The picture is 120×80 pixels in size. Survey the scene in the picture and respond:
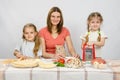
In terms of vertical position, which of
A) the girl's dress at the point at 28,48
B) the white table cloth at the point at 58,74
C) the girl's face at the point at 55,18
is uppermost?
the girl's face at the point at 55,18

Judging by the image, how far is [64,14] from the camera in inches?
129

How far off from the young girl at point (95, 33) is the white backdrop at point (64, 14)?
0.64 meters

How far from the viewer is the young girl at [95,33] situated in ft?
8.33

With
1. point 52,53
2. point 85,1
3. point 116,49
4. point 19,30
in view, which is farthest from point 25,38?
point 116,49

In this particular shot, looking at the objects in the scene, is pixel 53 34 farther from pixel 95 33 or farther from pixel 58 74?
pixel 58 74

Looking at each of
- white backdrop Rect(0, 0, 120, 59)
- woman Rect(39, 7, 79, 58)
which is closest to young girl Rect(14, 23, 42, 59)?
woman Rect(39, 7, 79, 58)

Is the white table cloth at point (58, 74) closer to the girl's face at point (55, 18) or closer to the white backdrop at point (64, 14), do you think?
the girl's face at point (55, 18)

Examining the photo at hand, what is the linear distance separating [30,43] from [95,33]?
0.61m

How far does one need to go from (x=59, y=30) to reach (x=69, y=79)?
103 cm

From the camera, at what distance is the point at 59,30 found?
283 cm

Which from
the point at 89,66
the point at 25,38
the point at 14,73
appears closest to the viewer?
the point at 14,73

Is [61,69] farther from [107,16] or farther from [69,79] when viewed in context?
[107,16]

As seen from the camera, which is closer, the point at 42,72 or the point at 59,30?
the point at 42,72

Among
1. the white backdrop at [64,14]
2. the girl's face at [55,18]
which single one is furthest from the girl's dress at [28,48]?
the white backdrop at [64,14]
